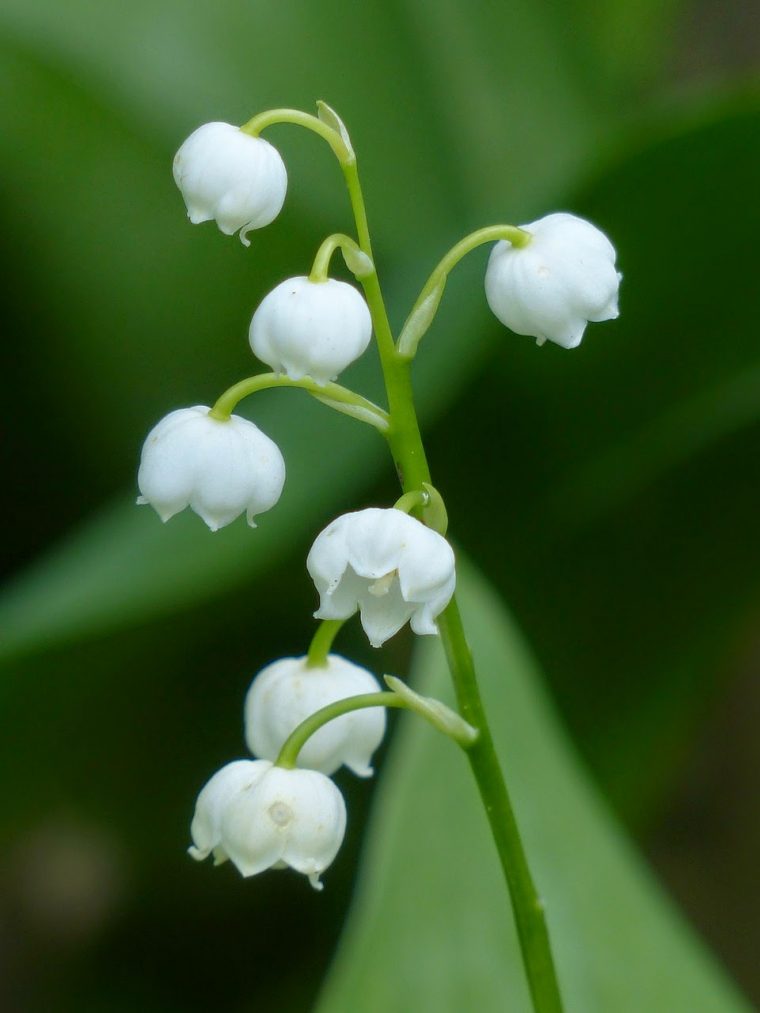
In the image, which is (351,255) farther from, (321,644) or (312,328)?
(321,644)

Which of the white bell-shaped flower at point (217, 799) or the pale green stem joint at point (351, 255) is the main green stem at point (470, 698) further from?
the white bell-shaped flower at point (217, 799)

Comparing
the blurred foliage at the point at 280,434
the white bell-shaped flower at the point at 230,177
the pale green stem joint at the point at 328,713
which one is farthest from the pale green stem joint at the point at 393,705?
the blurred foliage at the point at 280,434

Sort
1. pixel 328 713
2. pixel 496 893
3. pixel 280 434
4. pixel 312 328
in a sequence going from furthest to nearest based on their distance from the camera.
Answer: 1. pixel 280 434
2. pixel 496 893
3. pixel 328 713
4. pixel 312 328

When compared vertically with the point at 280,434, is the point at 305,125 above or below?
below

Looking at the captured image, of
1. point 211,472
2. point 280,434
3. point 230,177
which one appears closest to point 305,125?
point 230,177

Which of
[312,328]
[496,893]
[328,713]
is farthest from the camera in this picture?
[496,893]

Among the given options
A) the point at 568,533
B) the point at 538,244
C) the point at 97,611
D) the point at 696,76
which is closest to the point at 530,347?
the point at 568,533

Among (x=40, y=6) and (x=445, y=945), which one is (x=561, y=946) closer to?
(x=445, y=945)
